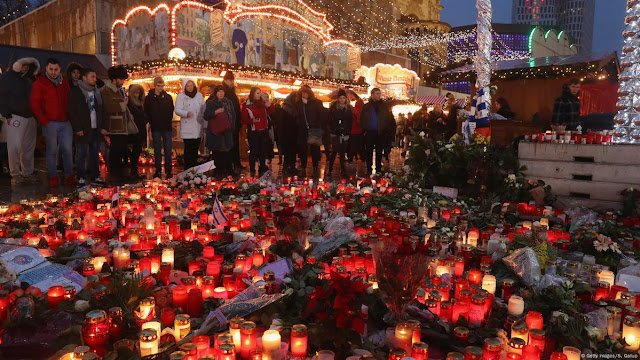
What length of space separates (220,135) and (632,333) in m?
7.04

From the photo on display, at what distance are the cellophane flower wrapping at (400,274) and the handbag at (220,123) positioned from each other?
6198 millimetres

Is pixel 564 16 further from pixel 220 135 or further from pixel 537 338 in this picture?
pixel 537 338

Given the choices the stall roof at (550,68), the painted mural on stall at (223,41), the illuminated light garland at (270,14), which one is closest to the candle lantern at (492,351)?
the stall roof at (550,68)

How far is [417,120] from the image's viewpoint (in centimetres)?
1441

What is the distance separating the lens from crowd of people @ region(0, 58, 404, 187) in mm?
7328

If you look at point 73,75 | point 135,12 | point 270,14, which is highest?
point 270,14

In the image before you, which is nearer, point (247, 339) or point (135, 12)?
point (247, 339)

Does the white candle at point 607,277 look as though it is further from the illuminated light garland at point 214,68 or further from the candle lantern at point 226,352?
the illuminated light garland at point 214,68

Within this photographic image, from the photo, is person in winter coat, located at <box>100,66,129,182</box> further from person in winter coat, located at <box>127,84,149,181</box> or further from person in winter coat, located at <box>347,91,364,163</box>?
person in winter coat, located at <box>347,91,364,163</box>

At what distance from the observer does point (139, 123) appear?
8.95m

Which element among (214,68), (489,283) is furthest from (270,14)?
(489,283)

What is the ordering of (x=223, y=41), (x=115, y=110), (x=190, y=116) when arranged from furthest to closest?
(x=223, y=41) < (x=190, y=116) < (x=115, y=110)

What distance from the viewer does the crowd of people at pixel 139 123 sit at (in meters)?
7.33

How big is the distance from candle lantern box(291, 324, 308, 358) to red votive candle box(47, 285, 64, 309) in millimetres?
1511
